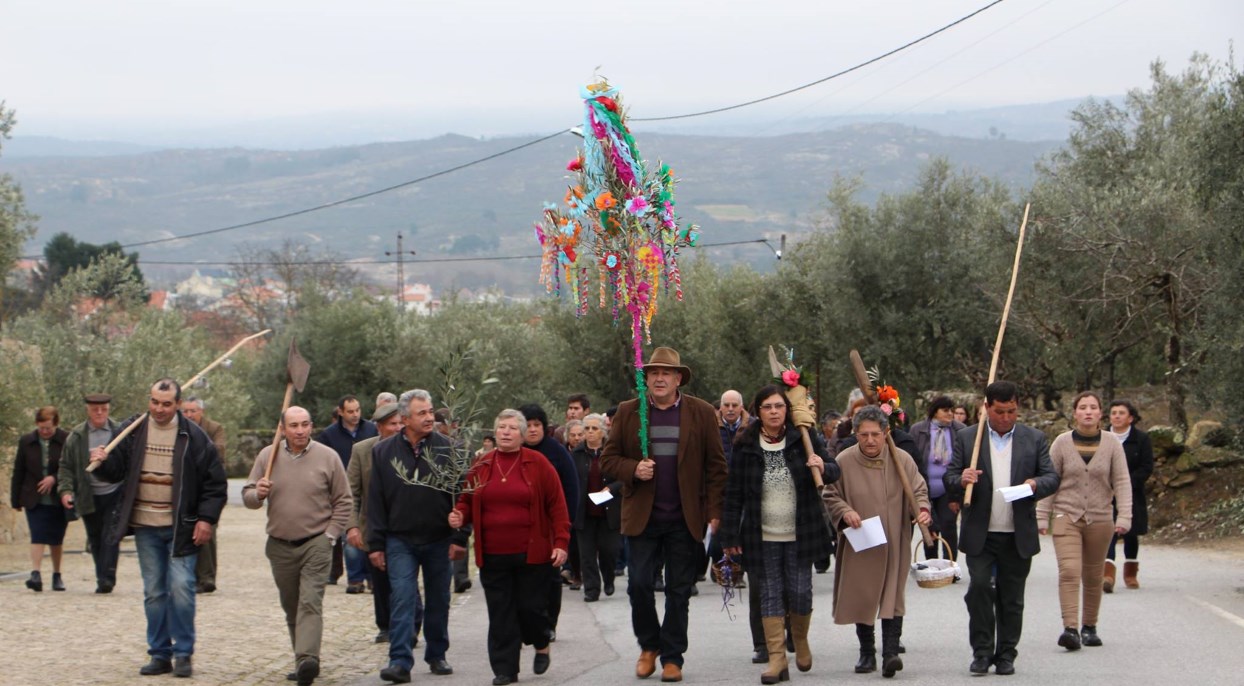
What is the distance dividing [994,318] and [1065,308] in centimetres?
605

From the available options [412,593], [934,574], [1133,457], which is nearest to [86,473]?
[412,593]

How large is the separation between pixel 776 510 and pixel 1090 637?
8.98 ft

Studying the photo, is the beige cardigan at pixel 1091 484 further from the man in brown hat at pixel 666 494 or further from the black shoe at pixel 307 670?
the black shoe at pixel 307 670

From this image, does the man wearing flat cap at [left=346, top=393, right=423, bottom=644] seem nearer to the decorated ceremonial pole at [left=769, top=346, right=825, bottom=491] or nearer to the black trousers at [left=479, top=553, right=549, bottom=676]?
the black trousers at [left=479, top=553, right=549, bottom=676]

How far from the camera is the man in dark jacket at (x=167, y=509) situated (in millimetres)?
10758

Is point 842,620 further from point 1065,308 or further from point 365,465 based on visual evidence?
point 1065,308

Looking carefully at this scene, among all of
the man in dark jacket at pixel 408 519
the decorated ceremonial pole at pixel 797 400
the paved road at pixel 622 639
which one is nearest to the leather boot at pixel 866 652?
the paved road at pixel 622 639

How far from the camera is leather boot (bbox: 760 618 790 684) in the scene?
988cm

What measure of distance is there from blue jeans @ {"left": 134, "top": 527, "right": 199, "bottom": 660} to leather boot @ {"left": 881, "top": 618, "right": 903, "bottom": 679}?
4.76 m

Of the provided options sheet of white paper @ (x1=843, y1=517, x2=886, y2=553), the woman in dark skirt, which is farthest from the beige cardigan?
the woman in dark skirt

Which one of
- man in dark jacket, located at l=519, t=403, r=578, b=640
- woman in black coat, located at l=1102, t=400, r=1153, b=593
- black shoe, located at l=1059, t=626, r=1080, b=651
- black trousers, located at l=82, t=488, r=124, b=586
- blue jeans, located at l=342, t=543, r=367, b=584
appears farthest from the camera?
blue jeans, located at l=342, t=543, r=367, b=584

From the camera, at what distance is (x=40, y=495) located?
16109 millimetres

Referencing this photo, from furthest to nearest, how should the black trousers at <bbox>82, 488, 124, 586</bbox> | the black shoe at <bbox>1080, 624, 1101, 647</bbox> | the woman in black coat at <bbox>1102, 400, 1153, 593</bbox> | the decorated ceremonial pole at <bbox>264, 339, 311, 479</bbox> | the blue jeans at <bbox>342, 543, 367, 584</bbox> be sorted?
the blue jeans at <bbox>342, 543, 367, 584</bbox>
the black trousers at <bbox>82, 488, 124, 586</bbox>
the woman in black coat at <bbox>1102, 400, 1153, 593</bbox>
the black shoe at <bbox>1080, 624, 1101, 647</bbox>
the decorated ceremonial pole at <bbox>264, 339, 311, 479</bbox>

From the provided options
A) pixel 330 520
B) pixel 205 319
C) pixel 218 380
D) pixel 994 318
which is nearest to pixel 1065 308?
pixel 994 318
